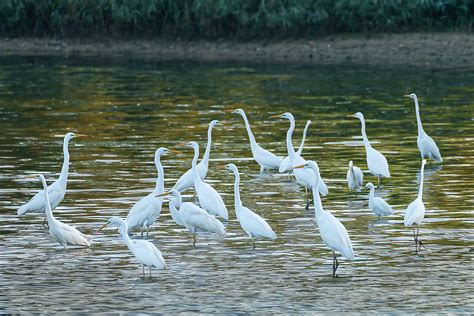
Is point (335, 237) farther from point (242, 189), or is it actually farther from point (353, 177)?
point (242, 189)

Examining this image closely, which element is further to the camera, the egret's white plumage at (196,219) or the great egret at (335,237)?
the egret's white plumage at (196,219)

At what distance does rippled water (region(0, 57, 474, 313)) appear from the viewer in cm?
1570

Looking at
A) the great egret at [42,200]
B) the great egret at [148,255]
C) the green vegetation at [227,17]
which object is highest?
the great egret at [148,255]

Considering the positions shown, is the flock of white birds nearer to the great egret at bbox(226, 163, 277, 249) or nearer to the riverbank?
the great egret at bbox(226, 163, 277, 249)

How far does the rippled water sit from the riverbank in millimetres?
2978

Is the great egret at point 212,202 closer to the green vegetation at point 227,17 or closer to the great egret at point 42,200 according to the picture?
the great egret at point 42,200

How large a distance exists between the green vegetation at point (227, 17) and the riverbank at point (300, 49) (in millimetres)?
677

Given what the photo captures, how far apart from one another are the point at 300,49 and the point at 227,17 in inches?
160

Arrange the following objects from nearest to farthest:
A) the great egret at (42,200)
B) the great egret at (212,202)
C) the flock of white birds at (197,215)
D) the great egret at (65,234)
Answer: the flock of white birds at (197,215) → the great egret at (65,234) → the great egret at (212,202) → the great egret at (42,200)

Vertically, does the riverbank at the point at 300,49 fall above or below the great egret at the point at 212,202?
below

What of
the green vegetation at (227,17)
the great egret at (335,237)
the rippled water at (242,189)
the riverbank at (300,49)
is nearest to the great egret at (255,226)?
the rippled water at (242,189)

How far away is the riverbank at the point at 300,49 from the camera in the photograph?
48.3 meters

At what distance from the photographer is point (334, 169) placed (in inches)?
997

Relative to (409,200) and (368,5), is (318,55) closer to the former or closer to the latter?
(368,5)
